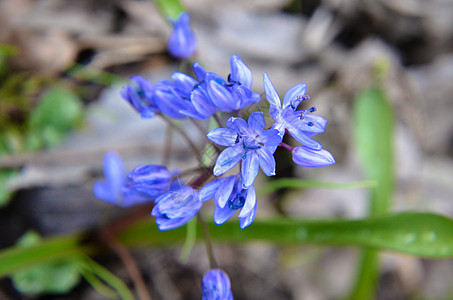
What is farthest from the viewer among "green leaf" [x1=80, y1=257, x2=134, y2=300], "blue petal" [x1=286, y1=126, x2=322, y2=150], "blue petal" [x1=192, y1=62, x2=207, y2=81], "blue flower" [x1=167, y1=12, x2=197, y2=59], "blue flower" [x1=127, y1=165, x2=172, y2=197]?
"green leaf" [x1=80, y1=257, x2=134, y2=300]

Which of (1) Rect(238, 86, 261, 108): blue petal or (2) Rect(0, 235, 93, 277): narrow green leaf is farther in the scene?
(2) Rect(0, 235, 93, 277): narrow green leaf

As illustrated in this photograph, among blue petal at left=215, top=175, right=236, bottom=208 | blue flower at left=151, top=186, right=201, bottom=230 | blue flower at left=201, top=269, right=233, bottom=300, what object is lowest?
blue flower at left=201, top=269, right=233, bottom=300

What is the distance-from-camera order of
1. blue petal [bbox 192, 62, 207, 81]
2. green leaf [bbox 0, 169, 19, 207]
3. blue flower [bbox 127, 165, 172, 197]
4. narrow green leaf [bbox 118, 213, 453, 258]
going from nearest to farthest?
blue petal [bbox 192, 62, 207, 81] < blue flower [bbox 127, 165, 172, 197] < narrow green leaf [bbox 118, 213, 453, 258] < green leaf [bbox 0, 169, 19, 207]

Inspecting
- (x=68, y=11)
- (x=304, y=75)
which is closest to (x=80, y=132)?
(x=68, y=11)

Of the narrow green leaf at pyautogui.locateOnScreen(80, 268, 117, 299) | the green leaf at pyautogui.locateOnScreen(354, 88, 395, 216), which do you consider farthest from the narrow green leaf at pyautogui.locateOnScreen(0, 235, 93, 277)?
the green leaf at pyautogui.locateOnScreen(354, 88, 395, 216)

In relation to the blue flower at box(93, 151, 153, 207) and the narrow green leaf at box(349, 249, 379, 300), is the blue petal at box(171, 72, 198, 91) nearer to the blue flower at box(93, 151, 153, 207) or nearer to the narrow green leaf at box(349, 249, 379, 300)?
the blue flower at box(93, 151, 153, 207)

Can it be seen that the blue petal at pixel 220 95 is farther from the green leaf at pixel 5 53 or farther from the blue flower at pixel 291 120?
the green leaf at pixel 5 53

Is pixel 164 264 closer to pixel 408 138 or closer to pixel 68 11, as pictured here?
pixel 68 11

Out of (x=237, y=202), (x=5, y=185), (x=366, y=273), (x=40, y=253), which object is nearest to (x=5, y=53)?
(x=5, y=185)
